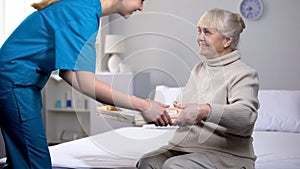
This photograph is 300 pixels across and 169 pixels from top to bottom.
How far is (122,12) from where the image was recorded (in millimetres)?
1542

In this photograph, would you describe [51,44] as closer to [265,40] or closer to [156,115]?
[156,115]

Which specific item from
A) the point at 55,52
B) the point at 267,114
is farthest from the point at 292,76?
the point at 55,52

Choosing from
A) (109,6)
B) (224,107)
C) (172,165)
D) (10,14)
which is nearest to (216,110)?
(224,107)

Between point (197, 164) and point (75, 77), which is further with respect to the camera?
point (197, 164)

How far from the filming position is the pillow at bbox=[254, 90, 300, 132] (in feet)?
10.3

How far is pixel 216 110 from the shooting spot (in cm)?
162

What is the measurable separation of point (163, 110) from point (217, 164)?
0.38 m

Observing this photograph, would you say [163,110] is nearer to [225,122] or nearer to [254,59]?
[225,122]

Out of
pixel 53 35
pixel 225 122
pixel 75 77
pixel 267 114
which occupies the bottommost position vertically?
pixel 267 114

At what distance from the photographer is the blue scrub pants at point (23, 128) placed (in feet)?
4.67

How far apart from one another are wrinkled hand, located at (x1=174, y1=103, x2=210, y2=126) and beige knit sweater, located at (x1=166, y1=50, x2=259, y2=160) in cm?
2

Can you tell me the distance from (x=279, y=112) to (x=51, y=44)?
2172mm

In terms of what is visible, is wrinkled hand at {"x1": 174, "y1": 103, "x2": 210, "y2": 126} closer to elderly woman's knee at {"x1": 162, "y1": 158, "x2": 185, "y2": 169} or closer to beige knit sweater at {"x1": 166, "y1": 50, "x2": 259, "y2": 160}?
beige knit sweater at {"x1": 166, "y1": 50, "x2": 259, "y2": 160}

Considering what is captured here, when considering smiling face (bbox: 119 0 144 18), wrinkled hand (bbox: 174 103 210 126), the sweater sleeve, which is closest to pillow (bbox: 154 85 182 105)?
the sweater sleeve
